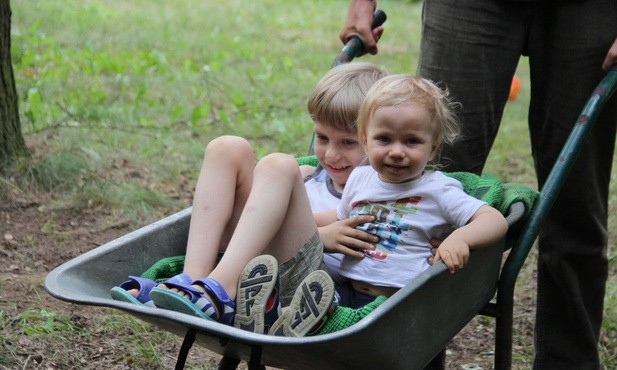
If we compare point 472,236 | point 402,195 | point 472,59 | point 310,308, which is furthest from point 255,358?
point 472,59

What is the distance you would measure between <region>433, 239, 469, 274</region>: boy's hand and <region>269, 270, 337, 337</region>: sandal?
29 centimetres

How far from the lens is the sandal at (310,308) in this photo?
7.18ft

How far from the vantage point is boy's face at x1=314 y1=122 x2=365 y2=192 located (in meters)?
2.87

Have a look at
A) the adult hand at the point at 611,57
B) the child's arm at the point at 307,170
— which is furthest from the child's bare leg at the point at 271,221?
the adult hand at the point at 611,57

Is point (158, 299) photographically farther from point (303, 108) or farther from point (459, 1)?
point (303, 108)

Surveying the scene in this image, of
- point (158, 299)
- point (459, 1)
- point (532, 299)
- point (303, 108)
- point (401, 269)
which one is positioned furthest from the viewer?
point (303, 108)

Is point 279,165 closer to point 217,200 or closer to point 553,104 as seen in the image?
point 217,200

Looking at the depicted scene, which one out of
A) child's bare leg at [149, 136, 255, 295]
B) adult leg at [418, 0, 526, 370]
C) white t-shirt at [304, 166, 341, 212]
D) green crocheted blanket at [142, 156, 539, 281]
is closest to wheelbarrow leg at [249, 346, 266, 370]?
child's bare leg at [149, 136, 255, 295]

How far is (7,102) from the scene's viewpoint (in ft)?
14.8

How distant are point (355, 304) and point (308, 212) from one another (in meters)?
0.28

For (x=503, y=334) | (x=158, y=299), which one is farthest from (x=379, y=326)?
(x=503, y=334)

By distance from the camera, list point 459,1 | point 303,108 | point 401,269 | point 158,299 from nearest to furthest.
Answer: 1. point 158,299
2. point 401,269
3. point 459,1
4. point 303,108

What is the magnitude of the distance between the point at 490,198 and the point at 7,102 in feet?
8.80

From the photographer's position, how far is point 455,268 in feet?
7.57
